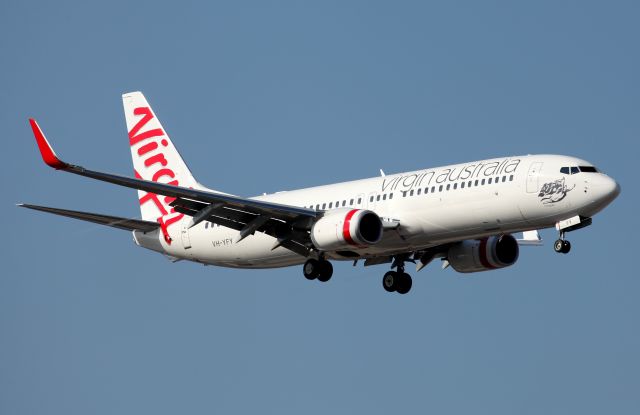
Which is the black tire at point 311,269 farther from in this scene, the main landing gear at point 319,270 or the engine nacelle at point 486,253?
the engine nacelle at point 486,253

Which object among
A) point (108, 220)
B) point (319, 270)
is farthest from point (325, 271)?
point (108, 220)

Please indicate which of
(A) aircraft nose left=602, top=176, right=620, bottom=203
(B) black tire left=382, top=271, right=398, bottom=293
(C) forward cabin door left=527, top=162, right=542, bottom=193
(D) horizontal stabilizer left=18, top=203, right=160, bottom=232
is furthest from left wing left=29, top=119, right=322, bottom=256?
(A) aircraft nose left=602, top=176, right=620, bottom=203

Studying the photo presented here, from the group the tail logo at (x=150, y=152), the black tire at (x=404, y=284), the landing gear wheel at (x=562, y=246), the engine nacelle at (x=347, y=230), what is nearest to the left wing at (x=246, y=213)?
the engine nacelle at (x=347, y=230)

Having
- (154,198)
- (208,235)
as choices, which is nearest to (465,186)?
(208,235)

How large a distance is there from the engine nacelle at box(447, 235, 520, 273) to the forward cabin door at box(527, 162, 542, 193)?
736 cm

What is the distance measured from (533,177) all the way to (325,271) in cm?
1044

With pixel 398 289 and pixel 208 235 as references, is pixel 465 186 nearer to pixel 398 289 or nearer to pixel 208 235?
pixel 398 289

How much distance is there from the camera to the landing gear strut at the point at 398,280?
63594mm

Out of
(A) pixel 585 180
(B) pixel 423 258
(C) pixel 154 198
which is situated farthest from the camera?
(C) pixel 154 198

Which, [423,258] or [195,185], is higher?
[195,185]

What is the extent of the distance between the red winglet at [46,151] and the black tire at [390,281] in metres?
18.8

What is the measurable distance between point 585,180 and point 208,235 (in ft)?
59.9

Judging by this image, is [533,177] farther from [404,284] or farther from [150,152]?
[150,152]

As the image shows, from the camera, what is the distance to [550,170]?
55.6m
